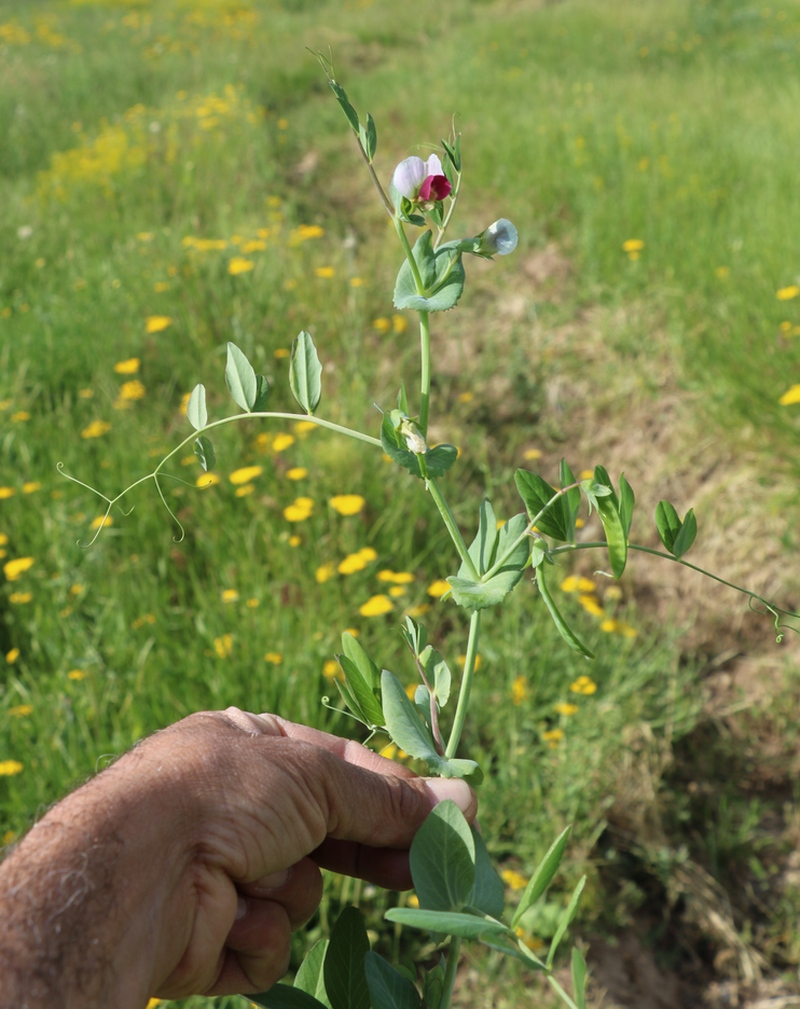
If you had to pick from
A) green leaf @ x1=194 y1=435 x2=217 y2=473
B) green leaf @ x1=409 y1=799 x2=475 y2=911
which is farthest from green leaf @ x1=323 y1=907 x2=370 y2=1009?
green leaf @ x1=194 y1=435 x2=217 y2=473

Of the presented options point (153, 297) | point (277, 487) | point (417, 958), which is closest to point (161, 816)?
point (417, 958)

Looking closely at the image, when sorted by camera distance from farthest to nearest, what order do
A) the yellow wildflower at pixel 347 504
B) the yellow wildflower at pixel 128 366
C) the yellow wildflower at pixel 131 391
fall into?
the yellow wildflower at pixel 128 366 < the yellow wildflower at pixel 131 391 < the yellow wildflower at pixel 347 504

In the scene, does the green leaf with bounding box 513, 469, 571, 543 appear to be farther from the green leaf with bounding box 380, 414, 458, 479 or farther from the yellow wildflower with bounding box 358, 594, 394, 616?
the yellow wildflower with bounding box 358, 594, 394, 616

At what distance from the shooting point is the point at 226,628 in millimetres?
1978

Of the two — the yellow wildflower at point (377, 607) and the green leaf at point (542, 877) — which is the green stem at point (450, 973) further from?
the yellow wildflower at point (377, 607)

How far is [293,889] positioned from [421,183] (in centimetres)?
61

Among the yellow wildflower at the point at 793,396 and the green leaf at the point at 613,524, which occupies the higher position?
the green leaf at the point at 613,524

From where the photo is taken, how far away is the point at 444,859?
64 cm

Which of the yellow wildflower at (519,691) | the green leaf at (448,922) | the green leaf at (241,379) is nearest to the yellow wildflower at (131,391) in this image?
the yellow wildflower at (519,691)

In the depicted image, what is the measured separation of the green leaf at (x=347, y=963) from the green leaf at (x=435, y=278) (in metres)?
0.49

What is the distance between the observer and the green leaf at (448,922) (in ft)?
1.69

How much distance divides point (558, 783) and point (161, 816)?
4.36 feet

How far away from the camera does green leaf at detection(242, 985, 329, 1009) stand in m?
0.71

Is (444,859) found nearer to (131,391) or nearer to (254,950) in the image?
(254,950)
